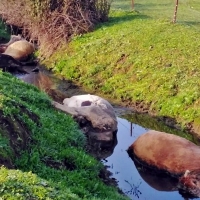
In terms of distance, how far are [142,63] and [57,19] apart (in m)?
5.77

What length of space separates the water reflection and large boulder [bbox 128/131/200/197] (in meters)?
0.20

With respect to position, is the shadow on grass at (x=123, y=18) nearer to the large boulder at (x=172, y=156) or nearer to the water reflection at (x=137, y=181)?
the water reflection at (x=137, y=181)

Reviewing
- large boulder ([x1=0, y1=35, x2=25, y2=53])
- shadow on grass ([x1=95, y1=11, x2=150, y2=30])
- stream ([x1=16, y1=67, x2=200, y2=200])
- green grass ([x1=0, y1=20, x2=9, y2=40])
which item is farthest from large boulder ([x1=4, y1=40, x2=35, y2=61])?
stream ([x1=16, y1=67, x2=200, y2=200])

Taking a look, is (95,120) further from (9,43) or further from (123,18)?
(123,18)

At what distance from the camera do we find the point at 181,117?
1395 centimetres

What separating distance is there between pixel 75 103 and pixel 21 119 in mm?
4830

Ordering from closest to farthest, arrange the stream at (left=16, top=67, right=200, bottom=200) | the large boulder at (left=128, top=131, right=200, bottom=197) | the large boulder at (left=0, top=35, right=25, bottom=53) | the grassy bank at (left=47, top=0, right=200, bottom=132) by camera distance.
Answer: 1. the large boulder at (left=128, top=131, right=200, bottom=197)
2. the stream at (left=16, top=67, right=200, bottom=200)
3. the grassy bank at (left=47, top=0, right=200, bottom=132)
4. the large boulder at (left=0, top=35, right=25, bottom=53)

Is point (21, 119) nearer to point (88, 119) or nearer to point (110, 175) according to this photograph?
point (110, 175)

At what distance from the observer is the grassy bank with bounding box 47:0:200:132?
14797mm

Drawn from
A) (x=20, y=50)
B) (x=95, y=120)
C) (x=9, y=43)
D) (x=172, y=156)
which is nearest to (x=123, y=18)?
(x=20, y=50)

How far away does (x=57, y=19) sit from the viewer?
69.1 feet

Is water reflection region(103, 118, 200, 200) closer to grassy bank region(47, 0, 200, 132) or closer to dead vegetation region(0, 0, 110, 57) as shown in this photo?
grassy bank region(47, 0, 200, 132)

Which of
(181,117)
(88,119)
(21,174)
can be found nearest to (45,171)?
(21,174)

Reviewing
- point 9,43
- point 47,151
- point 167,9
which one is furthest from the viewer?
point 167,9
